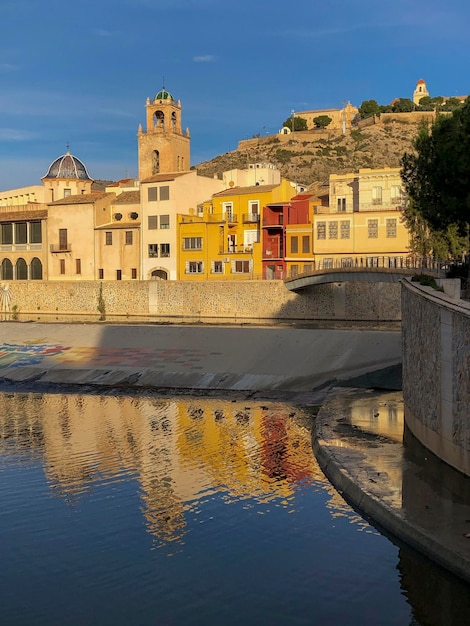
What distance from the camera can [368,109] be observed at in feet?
576

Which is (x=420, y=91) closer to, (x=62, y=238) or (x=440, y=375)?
(x=62, y=238)

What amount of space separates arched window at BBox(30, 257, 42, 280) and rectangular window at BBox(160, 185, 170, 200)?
58.1 ft

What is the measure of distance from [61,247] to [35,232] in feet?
15.1

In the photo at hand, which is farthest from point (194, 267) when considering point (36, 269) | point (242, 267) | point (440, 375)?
point (440, 375)

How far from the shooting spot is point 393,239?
70938 mm

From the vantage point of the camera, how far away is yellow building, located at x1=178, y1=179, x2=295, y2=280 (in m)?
79.6

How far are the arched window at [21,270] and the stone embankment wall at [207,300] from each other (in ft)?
16.9

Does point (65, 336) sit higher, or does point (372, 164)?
point (372, 164)

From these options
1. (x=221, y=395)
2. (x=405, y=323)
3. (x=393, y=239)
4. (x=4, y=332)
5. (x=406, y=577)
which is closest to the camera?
(x=406, y=577)

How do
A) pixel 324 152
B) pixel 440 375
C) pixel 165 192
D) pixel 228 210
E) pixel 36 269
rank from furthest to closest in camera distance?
pixel 324 152
pixel 36 269
pixel 165 192
pixel 228 210
pixel 440 375

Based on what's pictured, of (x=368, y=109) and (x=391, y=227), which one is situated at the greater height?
(x=368, y=109)

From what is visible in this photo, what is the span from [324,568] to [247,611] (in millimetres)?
2662

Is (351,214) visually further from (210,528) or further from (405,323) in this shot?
(210,528)

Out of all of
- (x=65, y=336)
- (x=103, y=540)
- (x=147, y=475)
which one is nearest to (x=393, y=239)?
(x=65, y=336)
